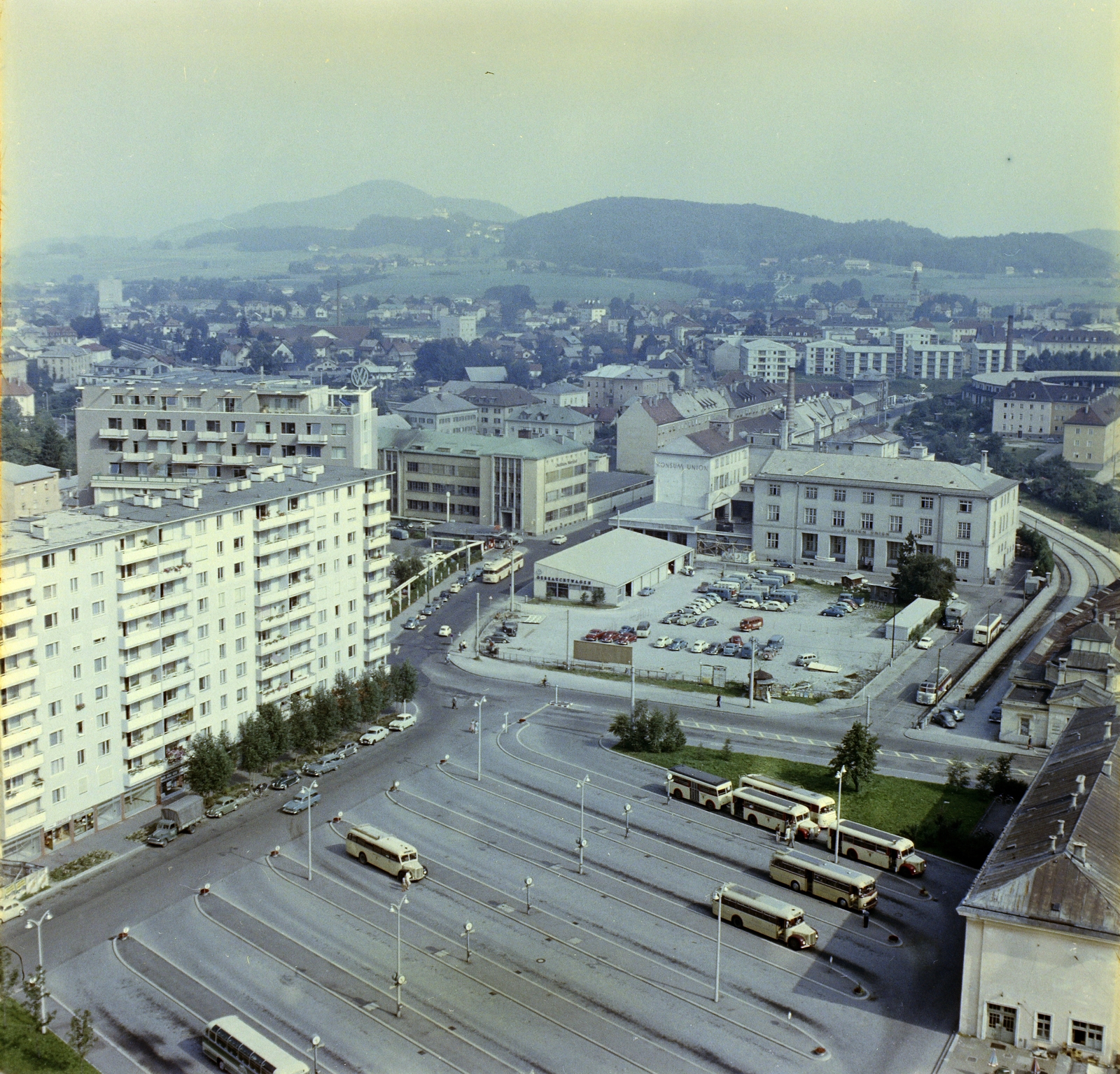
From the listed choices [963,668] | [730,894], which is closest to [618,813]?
[730,894]

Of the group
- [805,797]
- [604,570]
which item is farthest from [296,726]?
[604,570]

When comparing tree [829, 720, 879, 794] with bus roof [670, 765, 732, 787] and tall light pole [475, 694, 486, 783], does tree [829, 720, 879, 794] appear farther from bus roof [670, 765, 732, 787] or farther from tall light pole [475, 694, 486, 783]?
tall light pole [475, 694, 486, 783]

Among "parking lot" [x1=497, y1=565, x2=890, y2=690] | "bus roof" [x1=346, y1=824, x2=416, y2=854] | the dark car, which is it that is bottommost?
"parking lot" [x1=497, y1=565, x2=890, y2=690]

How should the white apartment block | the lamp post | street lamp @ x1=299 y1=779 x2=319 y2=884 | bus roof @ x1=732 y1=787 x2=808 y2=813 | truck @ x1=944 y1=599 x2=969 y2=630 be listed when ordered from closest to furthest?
street lamp @ x1=299 y1=779 x2=319 y2=884 < the lamp post < bus roof @ x1=732 y1=787 x2=808 y2=813 < truck @ x1=944 y1=599 x2=969 y2=630 < the white apartment block

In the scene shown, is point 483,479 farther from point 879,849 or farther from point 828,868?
point 828,868

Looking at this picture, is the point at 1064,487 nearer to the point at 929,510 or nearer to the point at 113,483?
the point at 929,510

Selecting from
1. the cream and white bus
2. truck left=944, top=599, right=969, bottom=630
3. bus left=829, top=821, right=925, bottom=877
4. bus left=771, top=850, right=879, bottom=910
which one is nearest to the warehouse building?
truck left=944, top=599, right=969, bottom=630
